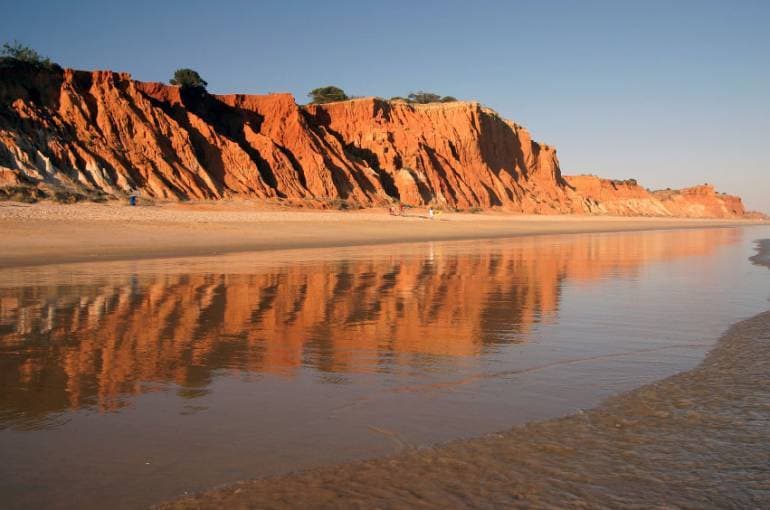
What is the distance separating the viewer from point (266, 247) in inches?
977

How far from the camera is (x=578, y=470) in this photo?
3.58 meters

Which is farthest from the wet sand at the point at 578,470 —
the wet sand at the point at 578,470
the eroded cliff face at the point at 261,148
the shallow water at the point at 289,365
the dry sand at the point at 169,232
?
the eroded cliff face at the point at 261,148

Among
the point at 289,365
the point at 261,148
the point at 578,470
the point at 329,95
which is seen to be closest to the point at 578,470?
the point at 578,470

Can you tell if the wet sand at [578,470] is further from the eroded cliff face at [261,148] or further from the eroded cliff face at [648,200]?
the eroded cliff face at [648,200]

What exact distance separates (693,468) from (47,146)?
40.1 meters

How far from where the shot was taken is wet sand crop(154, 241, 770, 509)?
10.6 ft

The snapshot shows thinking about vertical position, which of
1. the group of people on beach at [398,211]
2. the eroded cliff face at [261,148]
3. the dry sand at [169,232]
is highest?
the eroded cliff face at [261,148]

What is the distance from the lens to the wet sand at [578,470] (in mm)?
3223

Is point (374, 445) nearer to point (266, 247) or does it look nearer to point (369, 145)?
point (266, 247)

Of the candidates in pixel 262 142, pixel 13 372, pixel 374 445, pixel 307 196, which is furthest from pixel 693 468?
pixel 262 142

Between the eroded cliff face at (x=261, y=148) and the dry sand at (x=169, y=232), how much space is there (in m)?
5.91

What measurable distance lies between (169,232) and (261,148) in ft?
89.0

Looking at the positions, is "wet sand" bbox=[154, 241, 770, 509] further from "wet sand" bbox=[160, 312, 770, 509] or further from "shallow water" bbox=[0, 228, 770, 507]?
"shallow water" bbox=[0, 228, 770, 507]

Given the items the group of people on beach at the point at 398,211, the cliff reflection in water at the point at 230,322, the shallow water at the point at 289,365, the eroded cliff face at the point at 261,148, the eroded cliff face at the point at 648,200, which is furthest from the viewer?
the eroded cliff face at the point at 648,200
